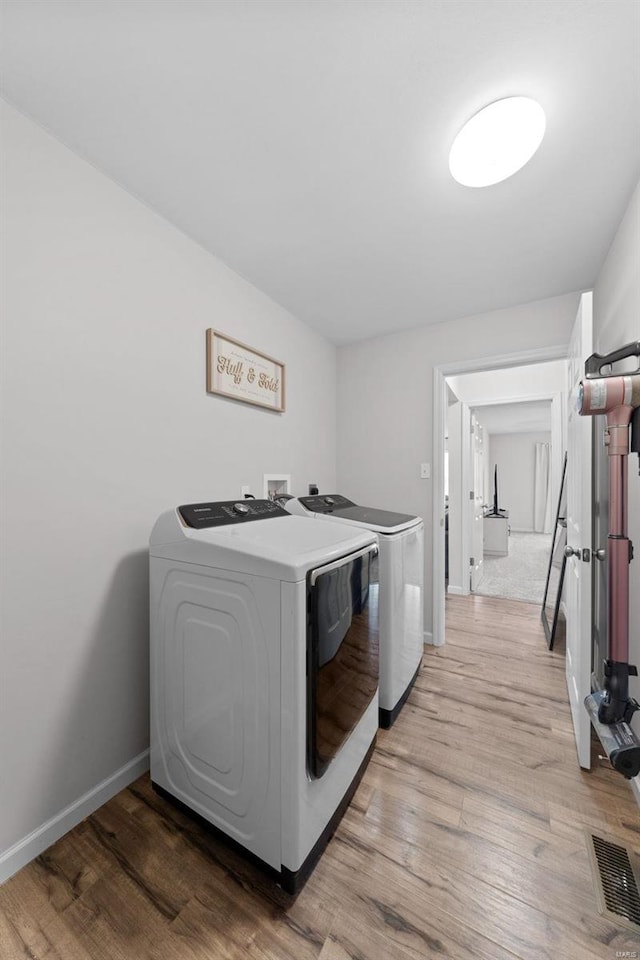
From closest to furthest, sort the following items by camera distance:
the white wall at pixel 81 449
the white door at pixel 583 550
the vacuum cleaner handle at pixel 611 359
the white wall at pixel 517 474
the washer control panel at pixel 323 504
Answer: the white wall at pixel 81 449, the vacuum cleaner handle at pixel 611 359, the white door at pixel 583 550, the washer control panel at pixel 323 504, the white wall at pixel 517 474

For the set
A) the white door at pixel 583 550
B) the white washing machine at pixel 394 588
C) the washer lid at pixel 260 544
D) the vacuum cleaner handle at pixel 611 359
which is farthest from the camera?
the white washing machine at pixel 394 588

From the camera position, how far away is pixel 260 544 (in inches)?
43.9

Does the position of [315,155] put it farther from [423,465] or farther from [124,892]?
[124,892]

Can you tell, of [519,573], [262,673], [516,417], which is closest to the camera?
[262,673]

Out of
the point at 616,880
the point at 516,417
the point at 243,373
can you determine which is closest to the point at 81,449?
the point at 243,373

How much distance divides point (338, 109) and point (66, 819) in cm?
253

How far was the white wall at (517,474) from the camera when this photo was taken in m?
8.73

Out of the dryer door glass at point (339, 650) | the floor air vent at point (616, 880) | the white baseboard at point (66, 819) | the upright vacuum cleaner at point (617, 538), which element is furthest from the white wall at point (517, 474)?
the white baseboard at point (66, 819)

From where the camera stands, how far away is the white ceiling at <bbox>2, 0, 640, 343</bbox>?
0.93m

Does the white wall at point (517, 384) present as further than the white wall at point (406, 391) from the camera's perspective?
Yes

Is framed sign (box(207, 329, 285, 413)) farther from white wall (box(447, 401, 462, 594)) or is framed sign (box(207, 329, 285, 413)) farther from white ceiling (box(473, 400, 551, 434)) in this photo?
white ceiling (box(473, 400, 551, 434))

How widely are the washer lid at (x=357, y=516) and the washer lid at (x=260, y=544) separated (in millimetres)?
406

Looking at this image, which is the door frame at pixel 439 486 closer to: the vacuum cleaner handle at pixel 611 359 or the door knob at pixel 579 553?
the door knob at pixel 579 553

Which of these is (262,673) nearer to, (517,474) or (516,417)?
(516,417)
